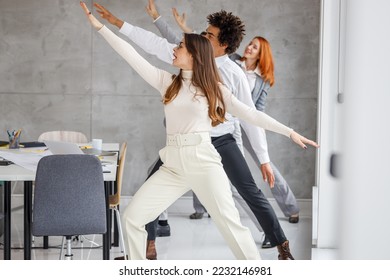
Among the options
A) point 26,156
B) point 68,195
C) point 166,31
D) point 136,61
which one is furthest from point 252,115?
point 26,156

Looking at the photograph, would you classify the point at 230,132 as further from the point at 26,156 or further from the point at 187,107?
the point at 26,156

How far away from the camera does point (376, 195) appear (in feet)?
4.34

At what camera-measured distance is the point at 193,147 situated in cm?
445

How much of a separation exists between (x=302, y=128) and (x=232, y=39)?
3.23m

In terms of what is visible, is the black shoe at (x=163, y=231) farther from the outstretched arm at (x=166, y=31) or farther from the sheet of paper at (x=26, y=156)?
the outstretched arm at (x=166, y=31)

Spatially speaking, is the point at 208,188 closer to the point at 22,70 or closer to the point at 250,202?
the point at 250,202

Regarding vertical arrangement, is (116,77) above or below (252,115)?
above

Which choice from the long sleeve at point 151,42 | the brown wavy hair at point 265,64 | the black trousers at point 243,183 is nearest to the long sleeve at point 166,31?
the long sleeve at point 151,42

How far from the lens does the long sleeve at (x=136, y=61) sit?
4.56 metres

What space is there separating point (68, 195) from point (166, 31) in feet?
6.50

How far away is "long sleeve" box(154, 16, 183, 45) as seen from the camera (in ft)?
20.0

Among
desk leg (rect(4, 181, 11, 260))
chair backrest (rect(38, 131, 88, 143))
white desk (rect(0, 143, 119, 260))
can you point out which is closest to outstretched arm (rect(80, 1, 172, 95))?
white desk (rect(0, 143, 119, 260))

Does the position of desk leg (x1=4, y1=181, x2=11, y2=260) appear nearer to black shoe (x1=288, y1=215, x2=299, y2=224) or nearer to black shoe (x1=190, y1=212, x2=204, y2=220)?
black shoe (x1=190, y1=212, x2=204, y2=220)
